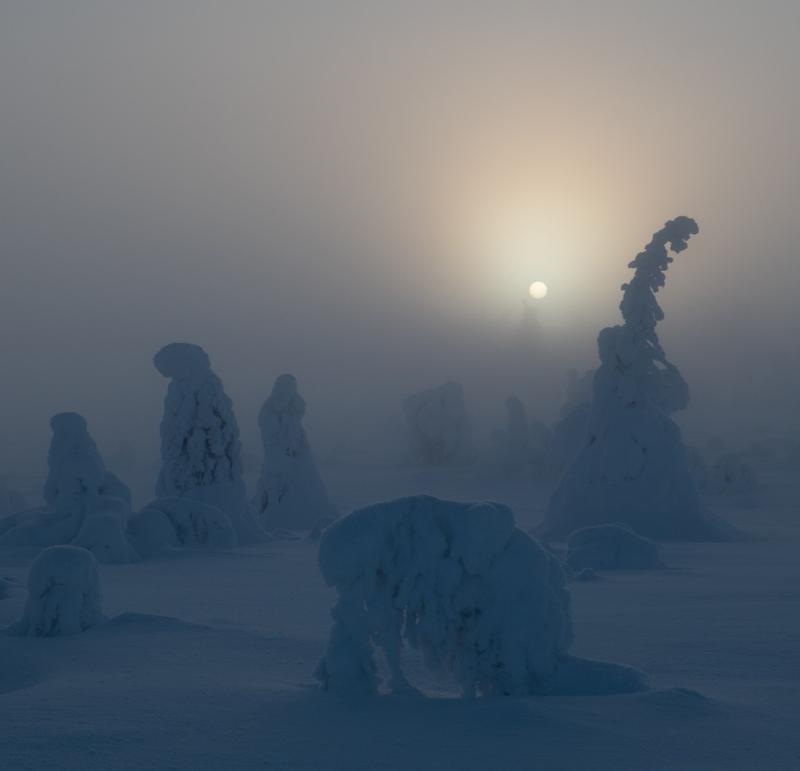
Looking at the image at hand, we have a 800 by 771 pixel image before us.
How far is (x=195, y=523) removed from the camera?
23.0 meters

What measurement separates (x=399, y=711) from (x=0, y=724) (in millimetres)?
2728

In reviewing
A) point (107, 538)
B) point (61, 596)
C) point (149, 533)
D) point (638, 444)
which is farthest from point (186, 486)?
point (61, 596)

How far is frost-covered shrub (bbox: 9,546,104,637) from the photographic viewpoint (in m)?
11.1

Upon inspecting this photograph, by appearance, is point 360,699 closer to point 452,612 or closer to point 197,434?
point 452,612

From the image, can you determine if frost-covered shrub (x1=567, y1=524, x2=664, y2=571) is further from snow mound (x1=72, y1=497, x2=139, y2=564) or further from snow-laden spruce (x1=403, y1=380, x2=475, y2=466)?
snow-laden spruce (x1=403, y1=380, x2=475, y2=466)

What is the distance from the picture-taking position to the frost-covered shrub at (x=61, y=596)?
1106 centimetres

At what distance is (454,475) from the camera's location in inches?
2071

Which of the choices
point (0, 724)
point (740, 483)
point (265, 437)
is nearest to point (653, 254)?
point (265, 437)

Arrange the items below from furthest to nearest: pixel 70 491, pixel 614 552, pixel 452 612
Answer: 1. pixel 70 491
2. pixel 614 552
3. pixel 452 612

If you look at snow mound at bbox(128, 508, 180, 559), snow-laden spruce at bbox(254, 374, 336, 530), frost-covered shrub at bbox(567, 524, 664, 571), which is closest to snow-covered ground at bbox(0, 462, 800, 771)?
frost-covered shrub at bbox(567, 524, 664, 571)

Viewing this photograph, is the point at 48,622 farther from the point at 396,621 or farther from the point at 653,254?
the point at 653,254

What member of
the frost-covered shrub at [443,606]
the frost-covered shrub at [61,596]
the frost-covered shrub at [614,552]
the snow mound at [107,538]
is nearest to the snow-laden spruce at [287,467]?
the snow mound at [107,538]

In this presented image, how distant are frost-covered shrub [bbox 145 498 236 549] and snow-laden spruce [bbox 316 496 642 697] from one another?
15209 millimetres

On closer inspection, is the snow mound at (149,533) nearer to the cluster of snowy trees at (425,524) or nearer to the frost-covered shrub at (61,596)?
the cluster of snowy trees at (425,524)
